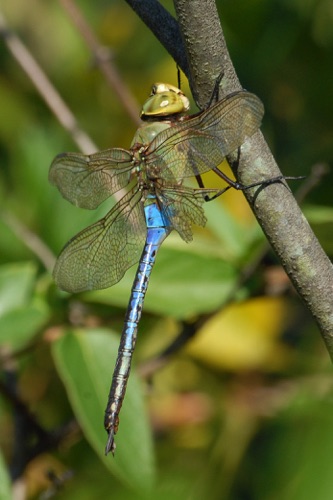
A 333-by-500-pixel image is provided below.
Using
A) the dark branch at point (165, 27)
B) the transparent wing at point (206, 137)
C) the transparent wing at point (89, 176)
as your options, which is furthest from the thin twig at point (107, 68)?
the dark branch at point (165, 27)

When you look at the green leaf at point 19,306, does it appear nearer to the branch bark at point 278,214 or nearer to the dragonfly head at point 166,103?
the dragonfly head at point 166,103

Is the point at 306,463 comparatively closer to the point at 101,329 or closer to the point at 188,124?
the point at 188,124

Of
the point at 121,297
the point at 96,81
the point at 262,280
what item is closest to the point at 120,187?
the point at 121,297

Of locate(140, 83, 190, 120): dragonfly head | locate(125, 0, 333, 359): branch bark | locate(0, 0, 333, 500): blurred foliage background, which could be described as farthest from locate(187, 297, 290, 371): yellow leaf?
locate(125, 0, 333, 359): branch bark

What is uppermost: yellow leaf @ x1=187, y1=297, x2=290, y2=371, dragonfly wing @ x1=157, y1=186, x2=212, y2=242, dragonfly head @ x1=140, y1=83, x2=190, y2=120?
dragonfly head @ x1=140, y1=83, x2=190, y2=120

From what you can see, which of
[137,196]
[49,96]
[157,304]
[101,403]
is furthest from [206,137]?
[49,96]

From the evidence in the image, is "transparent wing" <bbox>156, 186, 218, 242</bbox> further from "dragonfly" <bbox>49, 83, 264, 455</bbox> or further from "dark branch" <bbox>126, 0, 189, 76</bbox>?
"dark branch" <bbox>126, 0, 189, 76</bbox>
